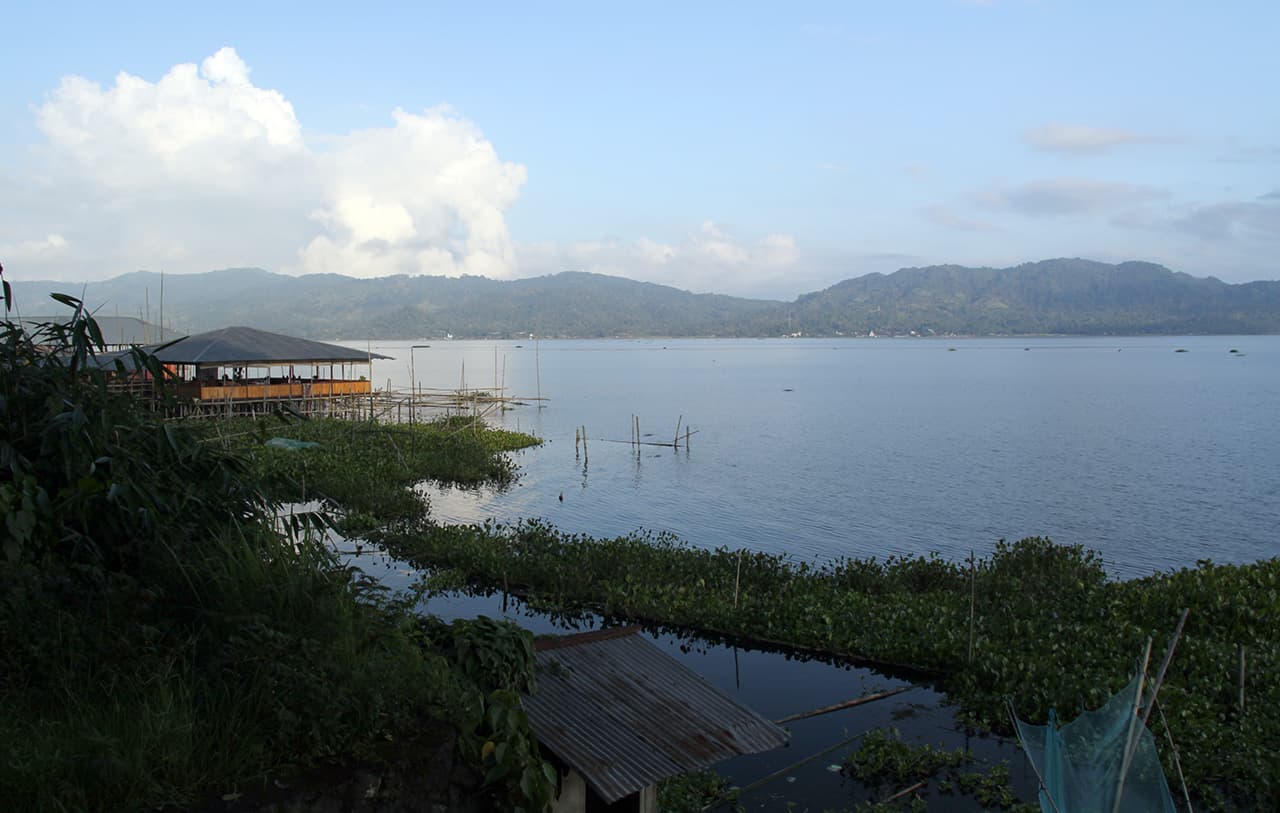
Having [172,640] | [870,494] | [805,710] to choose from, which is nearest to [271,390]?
[870,494]

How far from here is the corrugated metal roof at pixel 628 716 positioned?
554 cm

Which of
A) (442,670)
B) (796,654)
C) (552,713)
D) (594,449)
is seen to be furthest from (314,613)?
(594,449)

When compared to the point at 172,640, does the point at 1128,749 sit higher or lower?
lower

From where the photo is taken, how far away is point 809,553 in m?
22.9

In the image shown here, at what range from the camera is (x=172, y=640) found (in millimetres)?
5164

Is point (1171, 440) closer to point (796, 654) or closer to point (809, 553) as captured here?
point (809, 553)

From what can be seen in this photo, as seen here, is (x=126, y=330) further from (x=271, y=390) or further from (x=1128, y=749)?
(x=1128, y=749)

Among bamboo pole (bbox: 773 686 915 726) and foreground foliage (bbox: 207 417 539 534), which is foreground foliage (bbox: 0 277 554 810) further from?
foreground foliage (bbox: 207 417 539 534)

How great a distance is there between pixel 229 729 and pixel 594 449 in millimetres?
38655

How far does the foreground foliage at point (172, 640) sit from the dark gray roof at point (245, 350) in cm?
2773

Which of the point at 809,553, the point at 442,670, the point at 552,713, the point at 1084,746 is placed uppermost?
the point at 442,670

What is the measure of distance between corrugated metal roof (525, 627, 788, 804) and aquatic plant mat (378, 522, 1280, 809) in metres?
6.49

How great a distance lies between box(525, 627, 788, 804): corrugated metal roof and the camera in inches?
218

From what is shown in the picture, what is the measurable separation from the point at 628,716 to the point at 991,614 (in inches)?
414
